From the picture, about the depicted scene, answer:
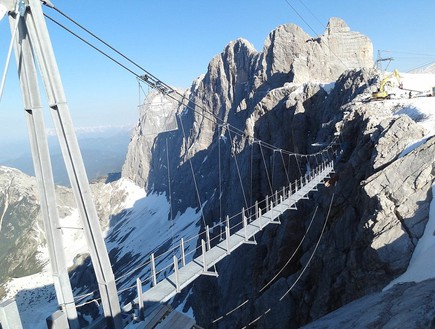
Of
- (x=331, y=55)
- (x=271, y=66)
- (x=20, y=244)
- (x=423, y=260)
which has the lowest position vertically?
(x=20, y=244)

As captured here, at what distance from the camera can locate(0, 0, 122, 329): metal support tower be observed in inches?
246

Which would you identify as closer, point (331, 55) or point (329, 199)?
point (329, 199)

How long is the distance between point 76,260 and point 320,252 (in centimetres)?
13364

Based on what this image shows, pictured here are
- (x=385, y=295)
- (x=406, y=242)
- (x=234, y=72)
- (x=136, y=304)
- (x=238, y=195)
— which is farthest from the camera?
(x=234, y=72)

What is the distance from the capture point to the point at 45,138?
6508 millimetres

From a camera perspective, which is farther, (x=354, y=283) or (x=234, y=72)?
(x=234, y=72)

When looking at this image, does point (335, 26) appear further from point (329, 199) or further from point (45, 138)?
point (45, 138)

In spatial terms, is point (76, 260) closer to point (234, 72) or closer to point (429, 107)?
point (234, 72)

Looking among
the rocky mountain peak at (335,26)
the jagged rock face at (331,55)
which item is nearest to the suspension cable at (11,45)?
the jagged rock face at (331,55)

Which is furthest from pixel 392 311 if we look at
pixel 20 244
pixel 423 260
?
pixel 20 244

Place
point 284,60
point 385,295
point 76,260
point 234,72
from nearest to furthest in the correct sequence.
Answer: point 385,295, point 284,60, point 234,72, point 76,260

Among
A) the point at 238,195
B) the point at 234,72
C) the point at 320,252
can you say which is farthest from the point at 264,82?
the point at 320,252

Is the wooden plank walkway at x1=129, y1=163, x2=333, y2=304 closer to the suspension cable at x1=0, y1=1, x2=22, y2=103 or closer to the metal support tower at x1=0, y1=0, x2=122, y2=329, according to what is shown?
the metal support tower at x1=0, y1=0, x2=122, y2=329

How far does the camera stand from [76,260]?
131250 millimetres
